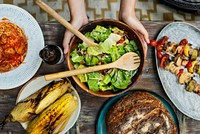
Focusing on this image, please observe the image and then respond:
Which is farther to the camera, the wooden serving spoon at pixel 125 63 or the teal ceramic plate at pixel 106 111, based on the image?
the teal ceramic plate at pixel 106 111

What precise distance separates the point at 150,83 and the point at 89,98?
0.26 metres

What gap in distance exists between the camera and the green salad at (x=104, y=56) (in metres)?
1.44

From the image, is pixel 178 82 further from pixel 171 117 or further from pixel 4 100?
pixel 4 100

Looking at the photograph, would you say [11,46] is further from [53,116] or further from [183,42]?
[183,42]

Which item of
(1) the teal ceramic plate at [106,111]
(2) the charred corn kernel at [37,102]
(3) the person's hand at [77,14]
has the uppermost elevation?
(3) the person's hand at [77,14]

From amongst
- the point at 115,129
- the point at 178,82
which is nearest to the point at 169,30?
the point at 178,82

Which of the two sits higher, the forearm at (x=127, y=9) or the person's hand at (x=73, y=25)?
the forearm at (x=127, y=9)

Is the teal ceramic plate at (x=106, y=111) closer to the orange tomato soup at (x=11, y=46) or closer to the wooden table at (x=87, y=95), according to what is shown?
the wooden table at (x=87, y=95)

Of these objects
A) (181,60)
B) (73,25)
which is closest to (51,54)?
(73,25)

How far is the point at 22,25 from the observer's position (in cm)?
157

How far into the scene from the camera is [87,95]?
1575mm

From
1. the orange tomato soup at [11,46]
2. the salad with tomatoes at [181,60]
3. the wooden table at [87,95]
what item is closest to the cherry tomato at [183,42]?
the salad with tomatoes at [181,60]

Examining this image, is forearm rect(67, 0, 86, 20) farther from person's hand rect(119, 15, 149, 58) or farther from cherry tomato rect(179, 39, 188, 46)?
cherry tomato rect(179, 39, 188, 46)

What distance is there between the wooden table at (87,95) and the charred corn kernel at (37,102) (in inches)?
3.7
